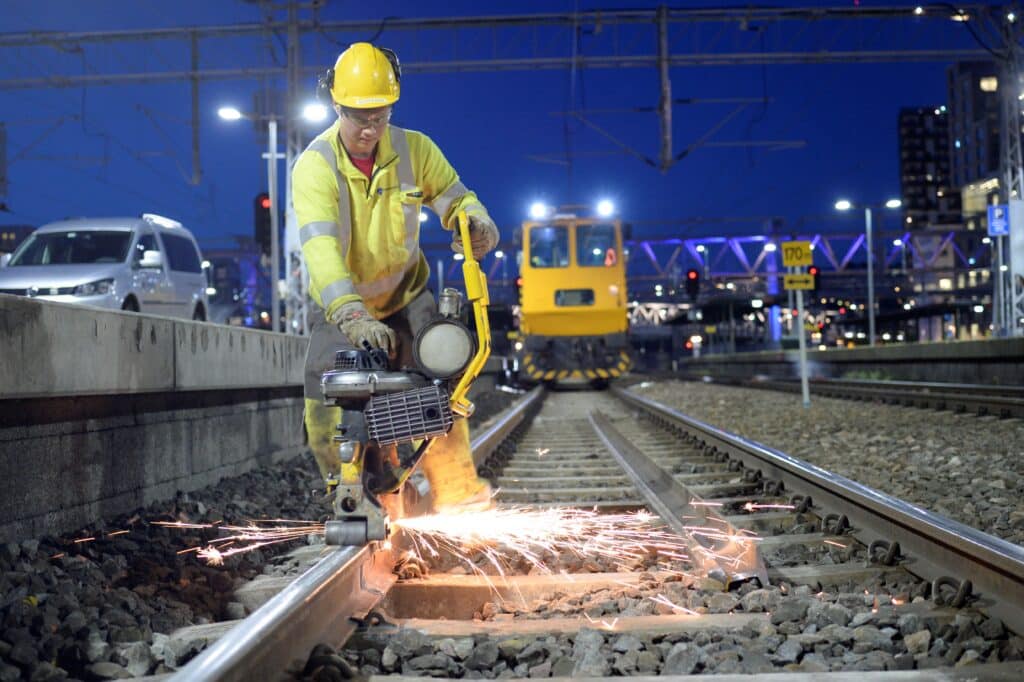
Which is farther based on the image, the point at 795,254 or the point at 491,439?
the point at 795,254

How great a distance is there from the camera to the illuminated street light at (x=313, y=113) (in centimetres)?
2008

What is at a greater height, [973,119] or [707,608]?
[973,119]

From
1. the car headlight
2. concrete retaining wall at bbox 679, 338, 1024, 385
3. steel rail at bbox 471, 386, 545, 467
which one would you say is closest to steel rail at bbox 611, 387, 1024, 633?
steel rail at bbox 471, 386, 545, 467

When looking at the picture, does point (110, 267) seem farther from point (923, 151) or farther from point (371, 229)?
point (923, 151)

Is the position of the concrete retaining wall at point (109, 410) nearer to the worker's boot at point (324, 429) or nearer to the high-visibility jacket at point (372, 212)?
the worker's boot at point (324, 429)

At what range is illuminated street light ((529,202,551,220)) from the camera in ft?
79.4

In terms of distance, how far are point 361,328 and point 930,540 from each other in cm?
224

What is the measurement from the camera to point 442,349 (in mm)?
3697

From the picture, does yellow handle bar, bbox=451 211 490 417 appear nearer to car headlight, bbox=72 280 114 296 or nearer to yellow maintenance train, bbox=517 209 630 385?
car headlight, bbox=72 280 114 296

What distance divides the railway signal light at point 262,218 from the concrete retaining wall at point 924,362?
13926 mm

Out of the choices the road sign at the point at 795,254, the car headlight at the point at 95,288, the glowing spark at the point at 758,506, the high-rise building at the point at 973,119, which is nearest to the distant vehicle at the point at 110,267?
the car headlight at the point at 95,288

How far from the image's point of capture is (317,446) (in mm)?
4418

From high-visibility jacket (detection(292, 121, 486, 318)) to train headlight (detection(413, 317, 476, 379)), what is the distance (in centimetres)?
30

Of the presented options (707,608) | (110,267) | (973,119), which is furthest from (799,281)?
(973,119)
